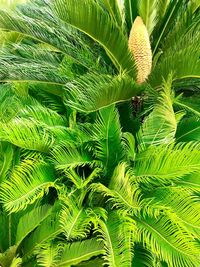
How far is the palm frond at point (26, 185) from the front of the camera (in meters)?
1.91

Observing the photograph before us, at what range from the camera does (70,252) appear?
1965 millimetres

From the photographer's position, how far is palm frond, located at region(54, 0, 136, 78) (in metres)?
2.13

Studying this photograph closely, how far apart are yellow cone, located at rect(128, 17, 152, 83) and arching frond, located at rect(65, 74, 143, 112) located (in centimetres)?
22

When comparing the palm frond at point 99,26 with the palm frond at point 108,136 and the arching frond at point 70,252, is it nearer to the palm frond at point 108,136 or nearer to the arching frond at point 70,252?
the palm frond at point 108,136

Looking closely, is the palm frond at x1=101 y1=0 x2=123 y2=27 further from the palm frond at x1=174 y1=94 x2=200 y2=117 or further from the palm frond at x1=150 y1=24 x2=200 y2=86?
the palm frond at x1=174 y1=94 x2=200 y2=117

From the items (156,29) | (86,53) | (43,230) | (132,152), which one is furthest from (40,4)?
(43,230)

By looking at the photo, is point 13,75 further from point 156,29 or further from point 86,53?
point 156,29

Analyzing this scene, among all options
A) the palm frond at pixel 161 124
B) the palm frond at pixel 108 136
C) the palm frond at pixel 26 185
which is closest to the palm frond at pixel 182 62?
the palm frond at pixel 161 124

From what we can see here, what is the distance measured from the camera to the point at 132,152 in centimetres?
205

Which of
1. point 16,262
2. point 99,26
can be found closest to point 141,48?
point 99,26

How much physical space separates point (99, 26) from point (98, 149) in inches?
27.9

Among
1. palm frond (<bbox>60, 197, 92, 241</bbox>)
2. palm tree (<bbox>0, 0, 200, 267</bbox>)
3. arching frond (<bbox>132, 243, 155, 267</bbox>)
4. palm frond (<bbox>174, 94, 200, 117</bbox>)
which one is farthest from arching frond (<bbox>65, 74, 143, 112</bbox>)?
arching frond (<bbox>132, 243, 155, 267</bbox>)

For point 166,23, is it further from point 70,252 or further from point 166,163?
point 70,252

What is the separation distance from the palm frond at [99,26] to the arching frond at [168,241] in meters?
0.95
